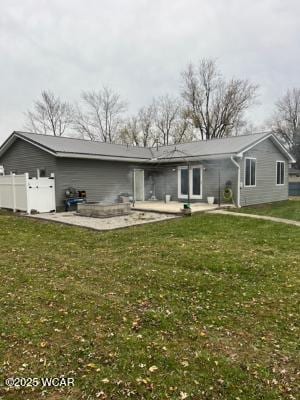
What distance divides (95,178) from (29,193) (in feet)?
10.3

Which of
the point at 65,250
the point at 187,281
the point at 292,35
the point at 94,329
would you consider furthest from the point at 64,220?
the point at 292,35

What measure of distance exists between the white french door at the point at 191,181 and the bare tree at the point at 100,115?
63.0ft

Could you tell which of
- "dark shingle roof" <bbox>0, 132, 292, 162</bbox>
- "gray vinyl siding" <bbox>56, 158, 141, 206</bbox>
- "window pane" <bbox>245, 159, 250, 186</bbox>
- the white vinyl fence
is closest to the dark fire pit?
the white vinyl fence

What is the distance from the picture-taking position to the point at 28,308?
3.44 m

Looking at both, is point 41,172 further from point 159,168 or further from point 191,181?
point 191,181

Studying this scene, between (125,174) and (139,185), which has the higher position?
(125,174)

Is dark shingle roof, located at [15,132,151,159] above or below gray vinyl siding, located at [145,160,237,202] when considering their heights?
above

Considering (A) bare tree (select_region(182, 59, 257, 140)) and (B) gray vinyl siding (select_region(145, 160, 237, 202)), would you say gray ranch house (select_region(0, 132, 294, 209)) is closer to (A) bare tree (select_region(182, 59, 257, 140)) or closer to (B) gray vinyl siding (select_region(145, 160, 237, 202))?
(B) gray vinyl siding (select_region(145, 160, 237, 202))

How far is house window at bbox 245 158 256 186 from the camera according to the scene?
14049 mm

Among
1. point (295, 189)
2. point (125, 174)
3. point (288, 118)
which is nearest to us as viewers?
point (125, 174)

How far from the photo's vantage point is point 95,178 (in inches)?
538

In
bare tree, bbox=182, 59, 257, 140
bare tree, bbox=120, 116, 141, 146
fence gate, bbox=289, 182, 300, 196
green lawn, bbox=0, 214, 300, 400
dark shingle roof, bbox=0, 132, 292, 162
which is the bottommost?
green lawn, bbox=0, 214, 300, 400

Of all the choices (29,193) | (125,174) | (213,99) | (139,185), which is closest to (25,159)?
(29,193)

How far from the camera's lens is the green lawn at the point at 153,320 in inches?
88.9
